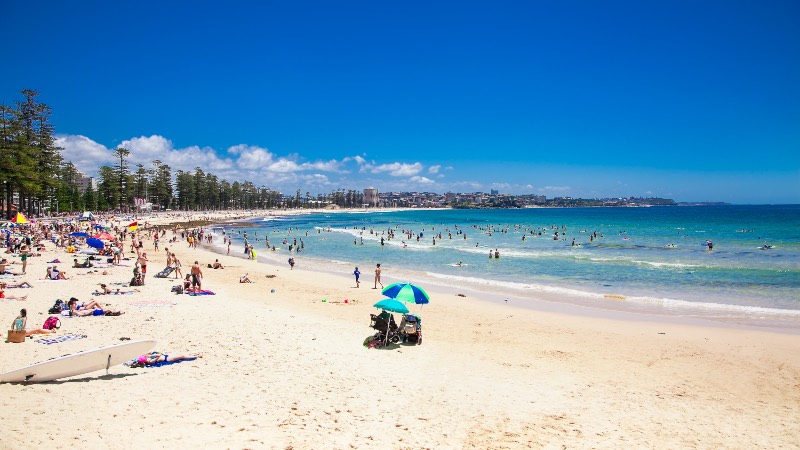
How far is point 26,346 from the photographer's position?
905 cm

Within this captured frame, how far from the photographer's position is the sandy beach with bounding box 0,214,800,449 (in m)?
6.03

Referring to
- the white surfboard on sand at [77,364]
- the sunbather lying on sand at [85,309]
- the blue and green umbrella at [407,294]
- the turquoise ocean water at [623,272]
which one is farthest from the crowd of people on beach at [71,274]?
the turquoise ocean water at [623,272]

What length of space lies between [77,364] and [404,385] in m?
5.40

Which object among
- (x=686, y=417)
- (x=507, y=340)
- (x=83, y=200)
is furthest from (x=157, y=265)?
(x=83, y=200)

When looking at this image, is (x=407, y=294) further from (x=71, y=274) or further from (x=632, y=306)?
(x=71, y=274)

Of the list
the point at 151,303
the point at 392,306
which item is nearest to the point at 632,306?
the point at 392,306

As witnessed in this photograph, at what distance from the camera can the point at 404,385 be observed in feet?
27.0

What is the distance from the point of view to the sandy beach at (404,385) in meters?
6.03

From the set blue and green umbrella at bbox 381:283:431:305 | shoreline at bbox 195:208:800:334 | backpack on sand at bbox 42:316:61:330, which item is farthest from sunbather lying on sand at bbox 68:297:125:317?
shoreline at bbox 195:208:800:334

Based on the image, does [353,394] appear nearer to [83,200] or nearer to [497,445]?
[497,445]

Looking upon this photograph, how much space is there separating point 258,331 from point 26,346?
453 cm

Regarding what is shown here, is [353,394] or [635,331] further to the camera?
[635,331]

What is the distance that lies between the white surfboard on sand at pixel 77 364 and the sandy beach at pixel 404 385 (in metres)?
0.16

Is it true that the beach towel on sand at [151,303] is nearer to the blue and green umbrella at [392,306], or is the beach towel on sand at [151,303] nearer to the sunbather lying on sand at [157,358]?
the sunbather lying on sand at [157,358]
